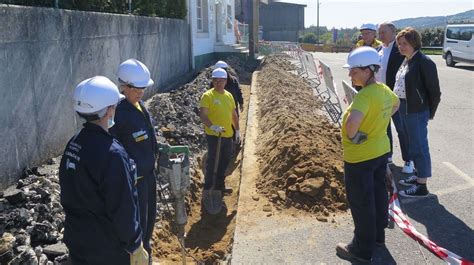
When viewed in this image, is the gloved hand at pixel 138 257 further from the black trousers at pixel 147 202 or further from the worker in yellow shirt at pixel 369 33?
the worker in yellow shirt at pixel 369 33

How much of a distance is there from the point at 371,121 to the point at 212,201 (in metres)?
3.27

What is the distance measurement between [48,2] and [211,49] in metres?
16.6

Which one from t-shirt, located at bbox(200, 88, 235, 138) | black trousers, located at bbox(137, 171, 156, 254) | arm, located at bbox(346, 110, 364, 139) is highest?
arm, located at bbox(346, 110, 364, 139)

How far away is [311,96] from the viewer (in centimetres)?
1296

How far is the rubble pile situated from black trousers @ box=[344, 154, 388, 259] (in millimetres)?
2571

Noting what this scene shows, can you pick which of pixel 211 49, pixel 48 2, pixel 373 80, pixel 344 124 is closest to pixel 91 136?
pixel 344 124

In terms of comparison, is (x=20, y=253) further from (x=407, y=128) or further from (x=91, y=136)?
(x=407, y=128)

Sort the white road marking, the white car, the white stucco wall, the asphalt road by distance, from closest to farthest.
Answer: the asphalt road < the white road marking < the white stucco wall < the white car

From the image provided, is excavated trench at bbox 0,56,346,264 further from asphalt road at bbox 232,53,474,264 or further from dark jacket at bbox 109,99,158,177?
dark jacket at bbox 109,99,158,177

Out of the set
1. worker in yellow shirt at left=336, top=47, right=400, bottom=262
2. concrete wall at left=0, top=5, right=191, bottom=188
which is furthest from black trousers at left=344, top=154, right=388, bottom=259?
concrete wall at left=0, top=5, right=191, bottom=188

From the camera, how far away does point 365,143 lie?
387cm

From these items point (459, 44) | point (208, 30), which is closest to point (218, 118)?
point (208, 30)

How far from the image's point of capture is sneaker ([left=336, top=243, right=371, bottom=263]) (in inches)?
162

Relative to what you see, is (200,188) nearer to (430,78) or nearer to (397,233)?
(397,233)
